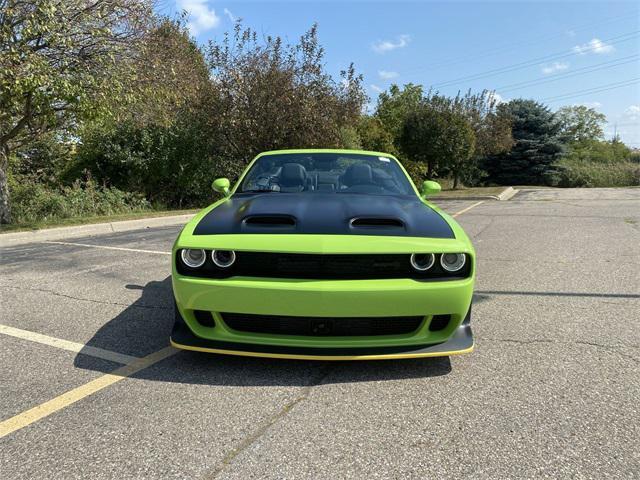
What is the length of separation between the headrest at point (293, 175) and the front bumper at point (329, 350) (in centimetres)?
169

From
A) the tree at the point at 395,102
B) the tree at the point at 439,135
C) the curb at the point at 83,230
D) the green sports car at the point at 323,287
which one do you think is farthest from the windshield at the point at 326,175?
the tree at the point at 395,102

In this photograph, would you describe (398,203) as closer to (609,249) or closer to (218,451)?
(218,451)

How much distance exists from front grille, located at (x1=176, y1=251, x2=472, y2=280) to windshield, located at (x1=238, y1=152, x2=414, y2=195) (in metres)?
1.33

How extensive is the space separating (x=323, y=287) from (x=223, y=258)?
24.9 inches

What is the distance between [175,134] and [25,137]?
5683 mm

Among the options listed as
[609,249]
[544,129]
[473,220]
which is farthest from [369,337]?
[544,129]

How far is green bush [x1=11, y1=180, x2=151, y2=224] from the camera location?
42.0ft

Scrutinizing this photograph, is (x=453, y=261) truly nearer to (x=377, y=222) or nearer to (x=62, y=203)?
(x=377, y=222)

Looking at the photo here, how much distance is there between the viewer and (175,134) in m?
17.7

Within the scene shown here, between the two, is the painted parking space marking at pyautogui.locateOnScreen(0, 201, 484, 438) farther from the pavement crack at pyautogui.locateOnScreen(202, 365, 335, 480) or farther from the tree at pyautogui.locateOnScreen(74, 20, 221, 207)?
the tree at pyautogui.locateOnScreen(74, 20, 221, 207)

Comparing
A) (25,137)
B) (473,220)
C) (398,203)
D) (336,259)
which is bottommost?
(473,220)

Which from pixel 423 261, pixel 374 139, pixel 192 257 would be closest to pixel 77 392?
pixel 192 257

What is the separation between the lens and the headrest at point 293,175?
4.26 m

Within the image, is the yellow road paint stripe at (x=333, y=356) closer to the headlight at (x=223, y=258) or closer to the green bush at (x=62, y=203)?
the headlight at (x=223, y=258)
